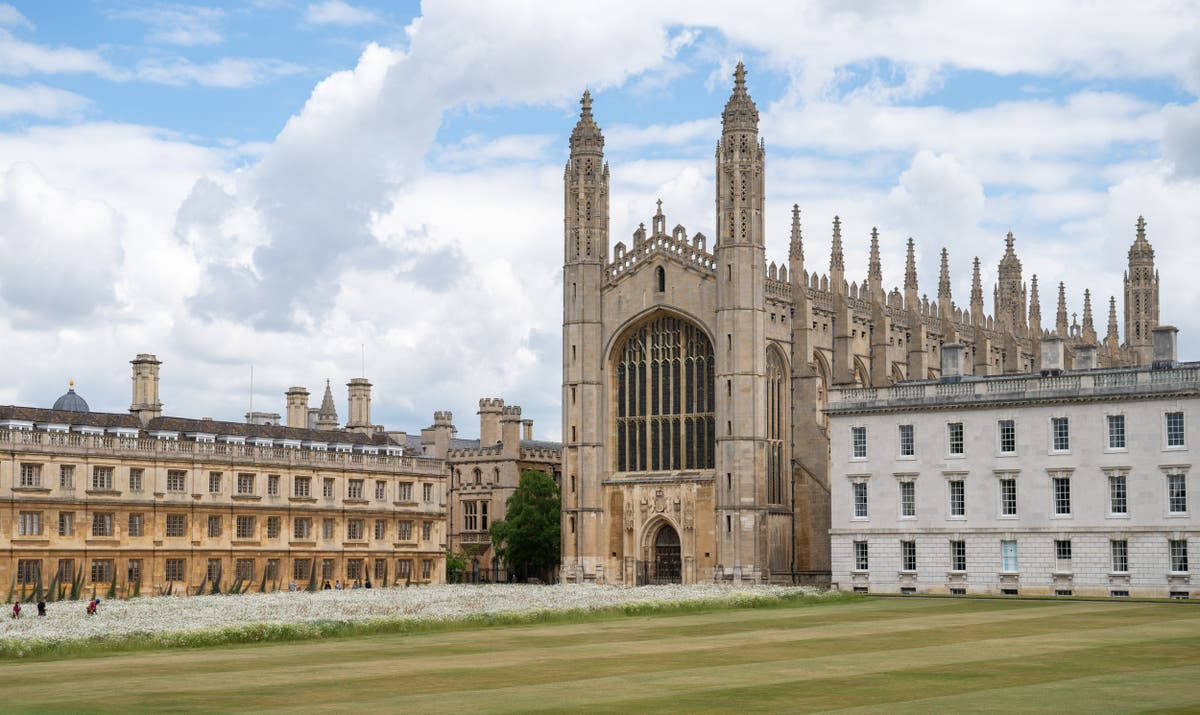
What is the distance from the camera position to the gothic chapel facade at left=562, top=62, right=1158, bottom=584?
3280 inches

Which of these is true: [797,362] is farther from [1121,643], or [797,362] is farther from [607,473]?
[1121,643]

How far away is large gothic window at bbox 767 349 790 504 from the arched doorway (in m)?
5.95

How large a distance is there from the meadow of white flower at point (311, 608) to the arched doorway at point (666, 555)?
17.6 metres

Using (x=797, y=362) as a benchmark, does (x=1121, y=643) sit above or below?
below

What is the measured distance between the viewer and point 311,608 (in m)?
52.2

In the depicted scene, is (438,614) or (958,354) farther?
(958,354)

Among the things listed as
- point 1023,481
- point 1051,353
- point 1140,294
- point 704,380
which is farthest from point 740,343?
point 1140,294

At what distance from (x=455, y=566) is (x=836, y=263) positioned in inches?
1163

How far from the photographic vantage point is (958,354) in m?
76.4

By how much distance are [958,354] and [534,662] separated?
46781 mm

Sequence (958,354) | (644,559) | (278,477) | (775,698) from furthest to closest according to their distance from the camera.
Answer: (644,559) → (278,477) → (958,354) → (775,698)

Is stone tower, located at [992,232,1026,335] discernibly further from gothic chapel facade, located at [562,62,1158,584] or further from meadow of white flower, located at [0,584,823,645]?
meadow of white flower, located at [0,584,823,645]

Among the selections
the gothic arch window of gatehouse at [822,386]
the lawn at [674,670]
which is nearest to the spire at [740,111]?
the gothic arch window of gatehouse at [822,386]

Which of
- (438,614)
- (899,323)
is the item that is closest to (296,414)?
(899,323)
